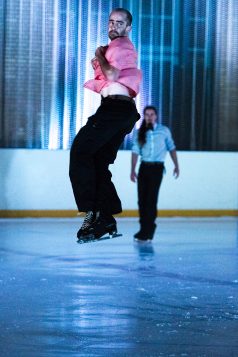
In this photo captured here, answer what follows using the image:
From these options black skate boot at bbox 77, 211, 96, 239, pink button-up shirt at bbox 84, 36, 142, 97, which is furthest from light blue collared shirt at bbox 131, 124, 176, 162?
pink button-up shirt at bbox 84, 36, 142, 97

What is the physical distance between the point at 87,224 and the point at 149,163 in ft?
17.2

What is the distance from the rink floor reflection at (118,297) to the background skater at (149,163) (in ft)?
1.07

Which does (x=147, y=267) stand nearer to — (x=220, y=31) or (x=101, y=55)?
(x=101, y=55)

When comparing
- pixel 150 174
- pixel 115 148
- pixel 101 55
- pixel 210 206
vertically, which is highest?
pixel 101 55

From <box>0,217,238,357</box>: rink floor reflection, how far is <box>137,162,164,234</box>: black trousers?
0.91 feet

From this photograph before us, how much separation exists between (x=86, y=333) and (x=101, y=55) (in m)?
1.56

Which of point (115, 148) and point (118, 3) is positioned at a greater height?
point (118, 3)

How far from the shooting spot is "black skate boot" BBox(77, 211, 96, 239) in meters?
5.94

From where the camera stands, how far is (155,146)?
1113 centimetres

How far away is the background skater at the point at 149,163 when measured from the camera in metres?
11.2

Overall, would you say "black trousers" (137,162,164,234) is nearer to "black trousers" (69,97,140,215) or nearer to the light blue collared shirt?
the light blue collared shirt

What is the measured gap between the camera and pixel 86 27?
50.9 feet

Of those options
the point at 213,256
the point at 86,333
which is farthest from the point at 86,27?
the point at 86,333

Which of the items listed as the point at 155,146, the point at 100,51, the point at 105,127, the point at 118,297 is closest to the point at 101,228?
the point at 105,127
